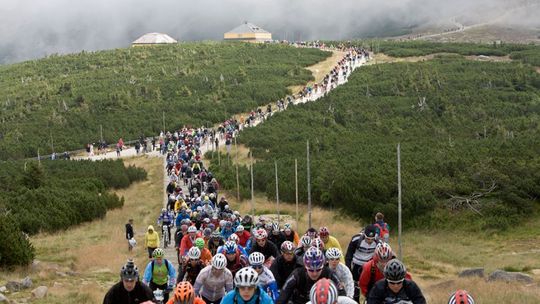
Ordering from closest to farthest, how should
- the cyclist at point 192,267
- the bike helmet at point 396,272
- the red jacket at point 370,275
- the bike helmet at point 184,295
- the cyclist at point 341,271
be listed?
the bike helmet at point 184,295 < the bike helmet at point 396,272 < the cyclist at point 341,271 < the red jacket at point 370,275 < the cyclist at point 192,267

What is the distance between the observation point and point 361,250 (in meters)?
12.2

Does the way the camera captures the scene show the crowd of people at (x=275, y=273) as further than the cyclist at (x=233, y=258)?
No

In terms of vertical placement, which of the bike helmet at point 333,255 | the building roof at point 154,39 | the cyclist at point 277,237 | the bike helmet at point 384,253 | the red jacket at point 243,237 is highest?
the building roof at point 154,39

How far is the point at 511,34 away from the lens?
598 feet

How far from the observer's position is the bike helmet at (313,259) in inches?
339

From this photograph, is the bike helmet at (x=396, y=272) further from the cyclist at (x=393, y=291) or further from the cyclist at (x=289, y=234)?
the cyclist at (x=289, y=234)

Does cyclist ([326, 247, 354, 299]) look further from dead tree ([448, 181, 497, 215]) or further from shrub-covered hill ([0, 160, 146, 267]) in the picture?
dead tree ([448, 181, 497, 215])

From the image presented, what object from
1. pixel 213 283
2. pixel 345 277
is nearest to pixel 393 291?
pixel 345 277

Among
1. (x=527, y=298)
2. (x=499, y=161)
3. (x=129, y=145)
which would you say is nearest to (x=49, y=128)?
(x=129, y=145)

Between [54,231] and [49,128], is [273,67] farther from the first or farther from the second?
[54,231]

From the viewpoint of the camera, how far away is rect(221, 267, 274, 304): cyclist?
26.2 ft

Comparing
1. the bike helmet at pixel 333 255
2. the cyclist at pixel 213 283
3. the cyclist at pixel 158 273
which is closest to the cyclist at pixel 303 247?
A: the bike helmet at pixel 333 255

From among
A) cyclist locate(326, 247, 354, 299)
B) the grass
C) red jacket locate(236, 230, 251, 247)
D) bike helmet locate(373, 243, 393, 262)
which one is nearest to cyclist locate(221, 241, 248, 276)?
cyclist locate(326, 247, 354, 299)

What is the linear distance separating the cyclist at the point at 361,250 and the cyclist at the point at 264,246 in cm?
117
